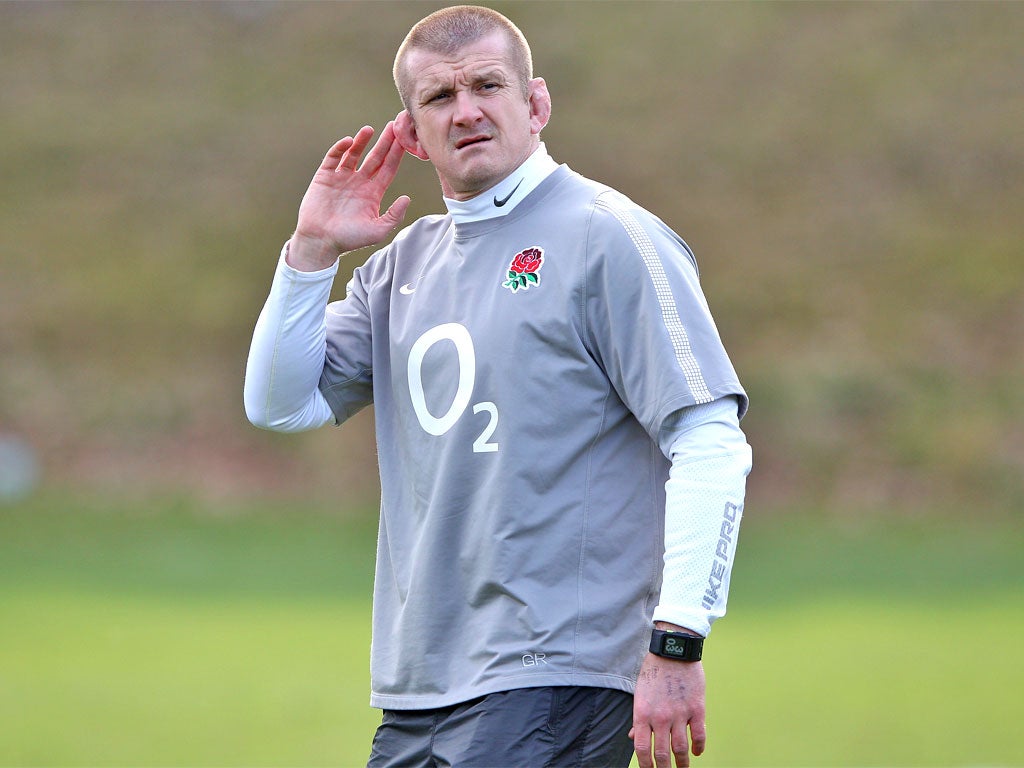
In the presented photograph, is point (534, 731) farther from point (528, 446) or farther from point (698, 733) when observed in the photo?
point (528, 446)

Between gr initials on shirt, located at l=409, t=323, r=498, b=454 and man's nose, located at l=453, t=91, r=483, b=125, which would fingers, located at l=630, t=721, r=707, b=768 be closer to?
gr initials on shirt, located at l=409, t=323, r=498, b=454

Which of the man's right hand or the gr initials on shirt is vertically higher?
the man's right hand

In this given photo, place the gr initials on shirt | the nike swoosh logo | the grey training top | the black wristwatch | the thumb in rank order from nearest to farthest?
the black wristwatch < the grey training top < the gr initials on shirt < the nike swoosh logo < the thumb

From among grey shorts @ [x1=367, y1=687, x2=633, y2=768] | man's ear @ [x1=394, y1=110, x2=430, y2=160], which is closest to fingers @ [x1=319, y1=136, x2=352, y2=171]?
man's ear @ [x1=394, y1=110, x2=430, y2=160]

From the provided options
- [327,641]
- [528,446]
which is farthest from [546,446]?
[327,641]

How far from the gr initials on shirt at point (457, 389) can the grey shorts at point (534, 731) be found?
488 millimetres

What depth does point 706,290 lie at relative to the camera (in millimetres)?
17703

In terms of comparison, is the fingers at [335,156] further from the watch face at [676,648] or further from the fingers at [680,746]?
the fingers at [680,746]

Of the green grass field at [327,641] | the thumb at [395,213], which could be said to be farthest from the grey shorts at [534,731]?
the green grass field at [327,641]

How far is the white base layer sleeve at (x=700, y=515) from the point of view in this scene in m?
2.60

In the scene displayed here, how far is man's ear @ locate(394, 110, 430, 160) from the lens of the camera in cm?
312

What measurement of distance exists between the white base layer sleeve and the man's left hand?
0.08m

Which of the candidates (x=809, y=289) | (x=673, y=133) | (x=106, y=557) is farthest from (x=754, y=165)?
(x=106, y=557)

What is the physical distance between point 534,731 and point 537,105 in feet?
4.37
